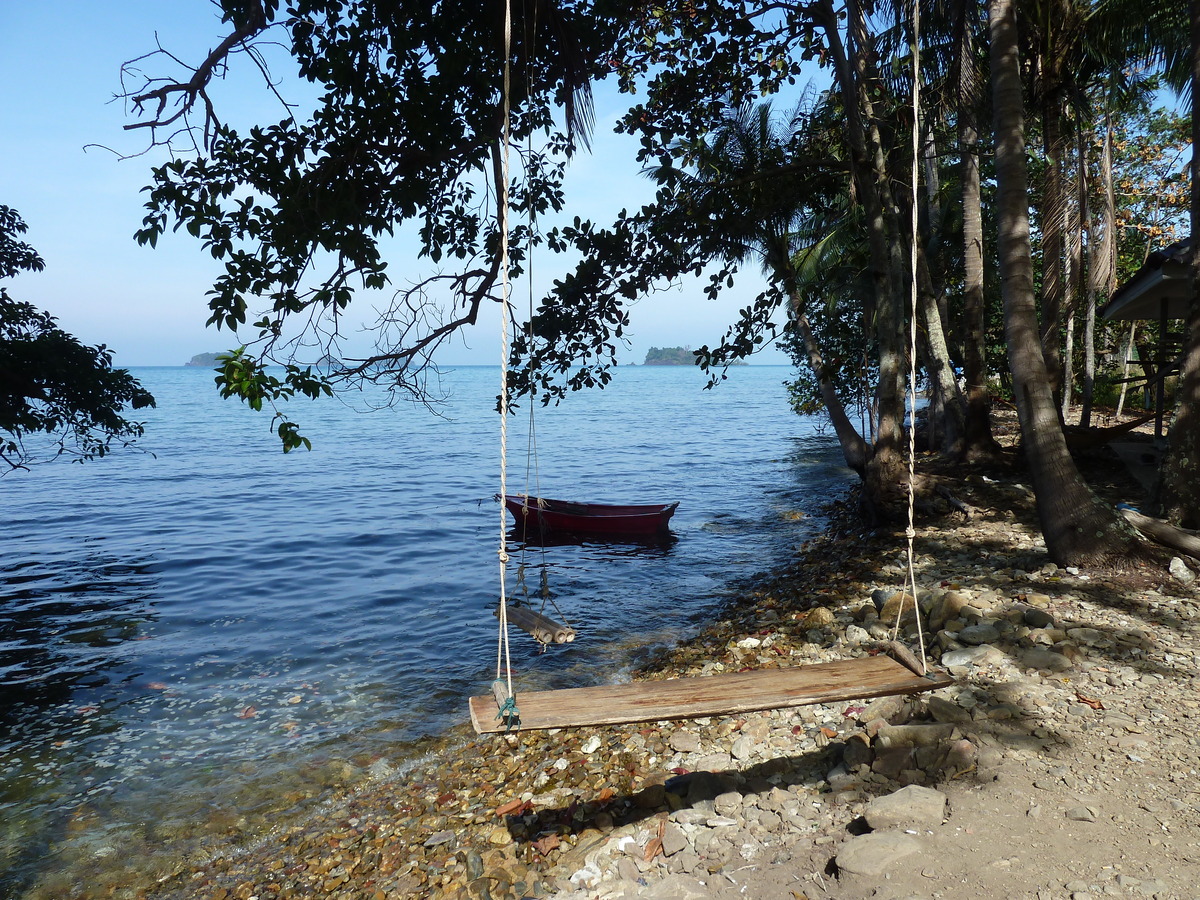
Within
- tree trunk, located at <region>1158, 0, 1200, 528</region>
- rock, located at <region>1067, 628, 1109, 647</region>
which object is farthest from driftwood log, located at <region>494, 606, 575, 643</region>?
tree trunk, located at <region>1158, 0, 1200, 528</region>

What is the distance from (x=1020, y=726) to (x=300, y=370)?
509cm

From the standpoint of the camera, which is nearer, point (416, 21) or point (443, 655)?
point (416, 21)

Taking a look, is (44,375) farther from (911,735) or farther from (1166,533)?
(1166,533)

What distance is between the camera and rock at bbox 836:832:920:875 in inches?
132

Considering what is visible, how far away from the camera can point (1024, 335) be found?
6.93m


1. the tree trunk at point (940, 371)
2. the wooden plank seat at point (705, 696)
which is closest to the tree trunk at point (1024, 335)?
the wooden plank seat at point (705, 696)

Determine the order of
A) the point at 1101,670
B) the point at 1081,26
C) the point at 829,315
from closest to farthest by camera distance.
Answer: the point at 1101,670 → the point at 1081,26 → the point at 829,315

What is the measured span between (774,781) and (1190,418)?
16.8 ft

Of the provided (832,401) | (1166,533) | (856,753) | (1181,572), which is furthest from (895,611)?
(832,401)

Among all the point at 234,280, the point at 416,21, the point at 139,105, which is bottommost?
the point at 234,280

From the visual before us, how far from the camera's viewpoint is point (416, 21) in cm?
655

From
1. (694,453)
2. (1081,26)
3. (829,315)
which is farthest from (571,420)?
(1081,26)

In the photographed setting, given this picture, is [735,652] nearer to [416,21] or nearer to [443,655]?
[443,655]

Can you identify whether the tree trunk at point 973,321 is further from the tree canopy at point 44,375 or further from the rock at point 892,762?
the tree canopy at point 44,375
